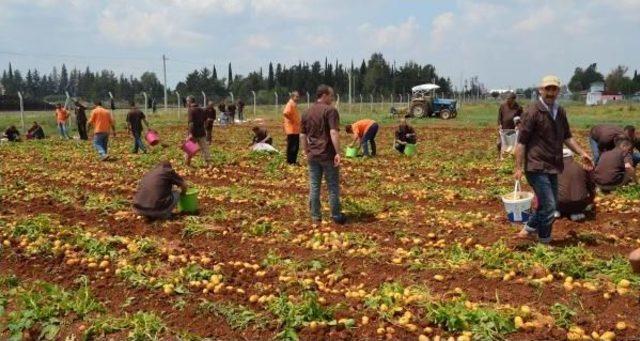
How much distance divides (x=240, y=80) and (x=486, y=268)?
100556 millimetres

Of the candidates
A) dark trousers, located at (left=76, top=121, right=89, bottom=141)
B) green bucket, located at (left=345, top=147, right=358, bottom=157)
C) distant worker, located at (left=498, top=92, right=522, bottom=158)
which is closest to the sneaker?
distant worker, located at (left=498, top=92, right=522, bottom=158)

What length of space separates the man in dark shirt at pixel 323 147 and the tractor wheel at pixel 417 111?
30.4m

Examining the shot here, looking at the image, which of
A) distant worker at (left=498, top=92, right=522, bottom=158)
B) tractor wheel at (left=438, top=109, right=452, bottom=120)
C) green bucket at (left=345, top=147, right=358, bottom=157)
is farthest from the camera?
tractor wheel at (left=438, top=109, right=452, bottom=120)

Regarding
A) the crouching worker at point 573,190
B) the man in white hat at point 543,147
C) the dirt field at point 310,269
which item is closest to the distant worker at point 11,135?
the dirt field at point 310,269

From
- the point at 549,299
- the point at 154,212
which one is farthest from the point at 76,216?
the point at 549,299

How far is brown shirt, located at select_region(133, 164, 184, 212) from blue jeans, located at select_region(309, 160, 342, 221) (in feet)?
6.39

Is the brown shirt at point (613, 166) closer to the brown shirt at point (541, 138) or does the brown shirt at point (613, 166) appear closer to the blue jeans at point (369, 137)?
the brown shirt at point (541, 138)

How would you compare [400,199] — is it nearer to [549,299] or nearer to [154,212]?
[154,212]

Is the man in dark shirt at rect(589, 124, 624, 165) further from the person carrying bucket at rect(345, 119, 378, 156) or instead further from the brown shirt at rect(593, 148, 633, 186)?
the person carrying bucket at rect(345, 119, 378, 156)

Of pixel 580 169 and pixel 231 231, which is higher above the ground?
pixel 580 169

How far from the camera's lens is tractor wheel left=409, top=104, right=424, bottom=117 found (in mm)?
37781

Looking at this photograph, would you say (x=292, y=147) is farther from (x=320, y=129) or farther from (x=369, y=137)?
(x=320, y=129)

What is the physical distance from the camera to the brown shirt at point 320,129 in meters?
7.88

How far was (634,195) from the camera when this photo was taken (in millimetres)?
9281
